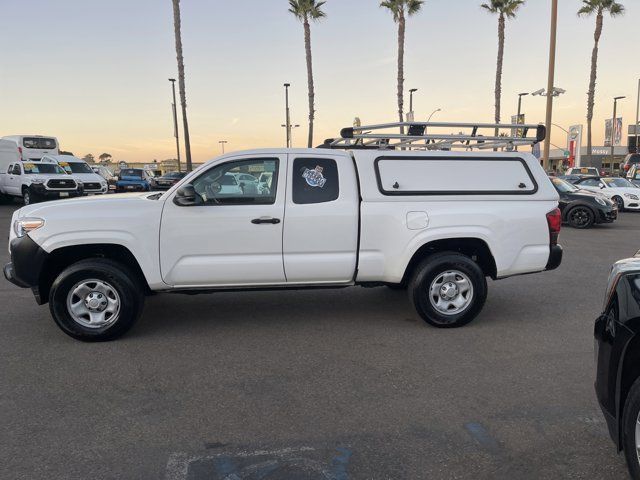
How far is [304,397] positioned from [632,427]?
6.94 ft

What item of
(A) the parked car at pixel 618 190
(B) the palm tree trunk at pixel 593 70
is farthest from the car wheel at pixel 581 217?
(B) the palm tree trunk at pixel 593 70

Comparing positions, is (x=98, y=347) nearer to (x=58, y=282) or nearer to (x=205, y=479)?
(x=58, y=282)

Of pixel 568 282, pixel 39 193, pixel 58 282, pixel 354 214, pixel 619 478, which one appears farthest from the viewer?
pixel 39 193

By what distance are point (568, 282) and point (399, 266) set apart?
374 centimetres

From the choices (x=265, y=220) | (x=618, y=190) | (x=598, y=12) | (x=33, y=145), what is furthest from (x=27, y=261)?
(x=598, y=12)

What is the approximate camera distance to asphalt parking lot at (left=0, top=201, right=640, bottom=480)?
2.99m

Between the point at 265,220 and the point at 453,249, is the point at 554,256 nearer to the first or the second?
the point at 453,249

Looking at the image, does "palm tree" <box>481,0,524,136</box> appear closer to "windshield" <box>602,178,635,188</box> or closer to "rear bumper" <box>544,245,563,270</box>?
"windshield" <box>602,178,635,188</box>

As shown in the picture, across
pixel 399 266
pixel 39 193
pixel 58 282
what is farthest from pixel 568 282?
pixel 39 193

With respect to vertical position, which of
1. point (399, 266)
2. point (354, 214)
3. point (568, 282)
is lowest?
point (568, 282)

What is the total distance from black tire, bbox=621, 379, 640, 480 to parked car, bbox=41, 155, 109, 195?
22633 millimetres

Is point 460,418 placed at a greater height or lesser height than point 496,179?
lesser

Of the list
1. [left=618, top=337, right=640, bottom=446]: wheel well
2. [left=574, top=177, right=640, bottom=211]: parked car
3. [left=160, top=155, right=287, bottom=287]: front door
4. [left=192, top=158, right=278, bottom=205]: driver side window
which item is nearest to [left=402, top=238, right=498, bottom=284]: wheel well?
[left=160, top=155, right=287, bottom=287]: front door

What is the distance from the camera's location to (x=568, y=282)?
25.5 ft
